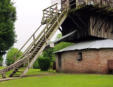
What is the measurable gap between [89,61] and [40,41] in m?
5.99

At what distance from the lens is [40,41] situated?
1744cm

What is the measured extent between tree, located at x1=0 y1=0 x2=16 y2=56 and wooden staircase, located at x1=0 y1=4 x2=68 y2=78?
5.88 meters

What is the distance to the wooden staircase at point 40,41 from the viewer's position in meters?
15.4

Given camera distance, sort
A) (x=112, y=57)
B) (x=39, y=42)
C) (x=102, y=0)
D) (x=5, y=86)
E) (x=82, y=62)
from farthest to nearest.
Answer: (x=102, y=0) < (x=82, y=62) < (x=112, y=57) < (x=39, y=42) < (x=5, y=86)

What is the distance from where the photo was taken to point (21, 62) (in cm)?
1546

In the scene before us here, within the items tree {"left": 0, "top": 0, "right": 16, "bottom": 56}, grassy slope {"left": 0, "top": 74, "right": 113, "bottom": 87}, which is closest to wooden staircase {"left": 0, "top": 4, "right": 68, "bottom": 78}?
grassy slope {"left": 0, "top": 74, "right": 113, "bottom": 87}

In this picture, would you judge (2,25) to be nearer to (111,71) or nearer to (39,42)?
(39,42)

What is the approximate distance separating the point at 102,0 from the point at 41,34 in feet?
29.7

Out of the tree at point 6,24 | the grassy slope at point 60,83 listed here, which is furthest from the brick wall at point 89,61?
the tree at point 6,24

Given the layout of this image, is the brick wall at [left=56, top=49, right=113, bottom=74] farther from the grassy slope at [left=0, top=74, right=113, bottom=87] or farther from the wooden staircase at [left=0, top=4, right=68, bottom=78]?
the grassy slope at [left=0, top=74, right=113, bottom=87]

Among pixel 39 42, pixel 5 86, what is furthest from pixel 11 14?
pixel 5 86

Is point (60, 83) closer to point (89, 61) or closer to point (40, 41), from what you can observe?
point (40, 41)

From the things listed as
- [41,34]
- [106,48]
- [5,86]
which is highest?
[41,34]

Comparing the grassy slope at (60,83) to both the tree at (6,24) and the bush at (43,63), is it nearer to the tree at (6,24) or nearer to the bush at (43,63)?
the tree at (6,24)
